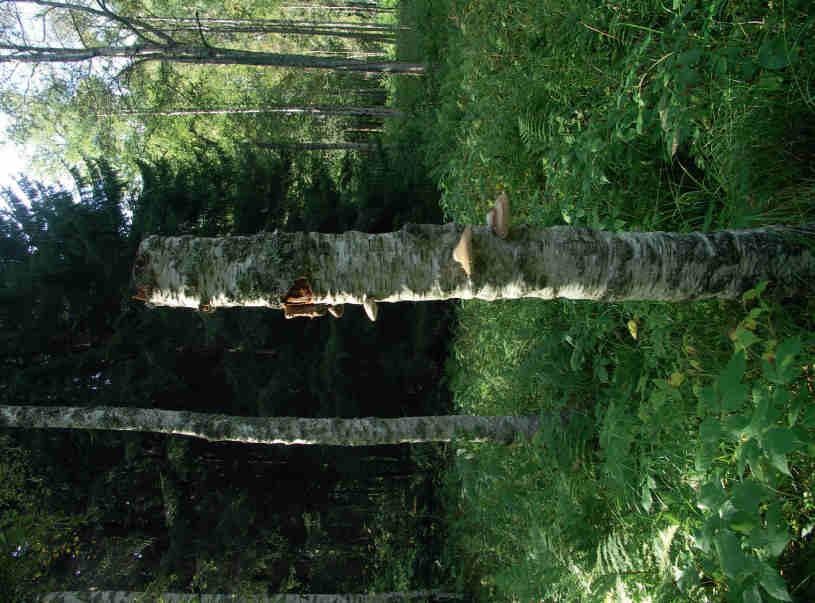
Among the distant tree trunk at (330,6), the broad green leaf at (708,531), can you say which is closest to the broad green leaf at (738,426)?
the broad green leaf at (708,531)

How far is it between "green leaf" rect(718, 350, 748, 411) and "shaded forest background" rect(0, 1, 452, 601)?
5367mm

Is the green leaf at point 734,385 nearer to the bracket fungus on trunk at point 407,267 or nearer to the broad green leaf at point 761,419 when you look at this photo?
the broad green leaf at point 761,419

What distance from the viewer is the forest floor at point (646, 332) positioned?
2307mm

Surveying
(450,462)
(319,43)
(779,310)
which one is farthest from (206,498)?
(319,43)

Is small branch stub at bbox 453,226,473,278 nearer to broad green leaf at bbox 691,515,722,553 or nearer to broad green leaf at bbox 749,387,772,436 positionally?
broad green leaf at bbox 749,387,772,436

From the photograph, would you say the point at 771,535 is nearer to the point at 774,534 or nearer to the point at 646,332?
the point at 774,534

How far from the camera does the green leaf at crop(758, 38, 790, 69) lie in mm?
2516

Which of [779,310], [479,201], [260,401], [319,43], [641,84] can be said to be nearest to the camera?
[779,310]

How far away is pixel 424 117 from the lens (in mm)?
9594

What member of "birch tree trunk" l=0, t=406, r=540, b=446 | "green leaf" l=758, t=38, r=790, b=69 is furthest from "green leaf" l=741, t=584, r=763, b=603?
"birch tree trunk" l=0, t=406, r=540, b=446

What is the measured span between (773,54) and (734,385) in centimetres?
179

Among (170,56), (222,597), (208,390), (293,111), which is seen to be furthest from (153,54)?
(222,597)

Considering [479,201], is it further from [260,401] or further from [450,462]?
[450,462]

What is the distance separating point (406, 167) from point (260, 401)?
442cm
